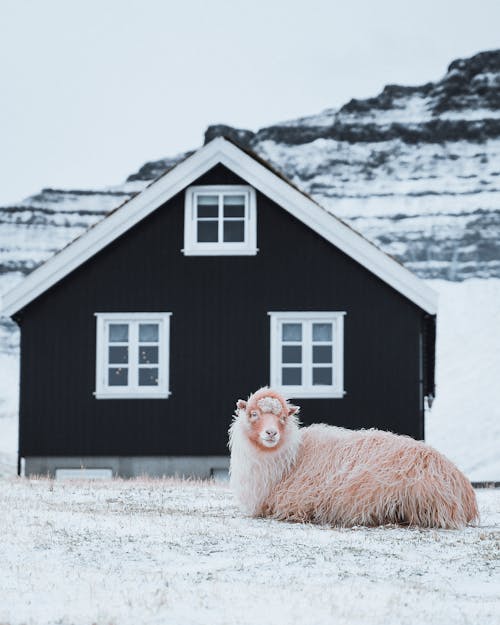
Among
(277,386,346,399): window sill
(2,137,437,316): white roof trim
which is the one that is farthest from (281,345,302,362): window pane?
(2,137,437,316): white roof trim

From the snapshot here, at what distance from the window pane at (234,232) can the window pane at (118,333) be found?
248cm

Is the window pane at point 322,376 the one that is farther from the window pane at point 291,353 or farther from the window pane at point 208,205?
the window pane at point 208,205

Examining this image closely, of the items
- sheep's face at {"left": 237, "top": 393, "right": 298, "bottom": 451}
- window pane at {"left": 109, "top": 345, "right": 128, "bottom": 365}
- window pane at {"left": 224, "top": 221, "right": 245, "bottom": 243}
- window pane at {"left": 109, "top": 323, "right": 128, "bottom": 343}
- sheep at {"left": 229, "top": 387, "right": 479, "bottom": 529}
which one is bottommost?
sheep at {"left": 229, "top": 387, "right": 479, "bottom": 529}

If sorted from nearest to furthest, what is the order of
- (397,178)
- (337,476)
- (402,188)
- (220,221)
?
(337,476) < (220,221) < (402,188) < (397,178)

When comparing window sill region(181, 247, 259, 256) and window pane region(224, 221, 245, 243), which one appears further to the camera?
window pane region(224, 221, 245, 243)

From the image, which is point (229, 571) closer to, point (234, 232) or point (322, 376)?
point (322, 376)

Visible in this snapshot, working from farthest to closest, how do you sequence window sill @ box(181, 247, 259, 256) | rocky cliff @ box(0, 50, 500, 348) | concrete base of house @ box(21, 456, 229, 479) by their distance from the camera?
rocky cliff @ box(0, 50, 500, 348), window sill @ box(181, 247, 259, 256), concrete base of house @ box(21, 456, 229, 479)

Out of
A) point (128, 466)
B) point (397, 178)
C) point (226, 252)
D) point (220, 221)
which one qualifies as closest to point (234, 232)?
point (220, 221)

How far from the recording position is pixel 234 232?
21766 mm

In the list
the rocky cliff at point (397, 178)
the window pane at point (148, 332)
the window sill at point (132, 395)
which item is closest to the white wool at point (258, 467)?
the window sill at point (132, 395)

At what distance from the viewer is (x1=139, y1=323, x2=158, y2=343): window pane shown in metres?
21.4

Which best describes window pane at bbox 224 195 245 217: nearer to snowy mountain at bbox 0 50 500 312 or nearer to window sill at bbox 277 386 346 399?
window sill at bbox 277 386 346 399

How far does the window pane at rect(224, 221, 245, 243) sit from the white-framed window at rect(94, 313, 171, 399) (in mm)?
1820

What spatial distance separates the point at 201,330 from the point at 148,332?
98 cm
